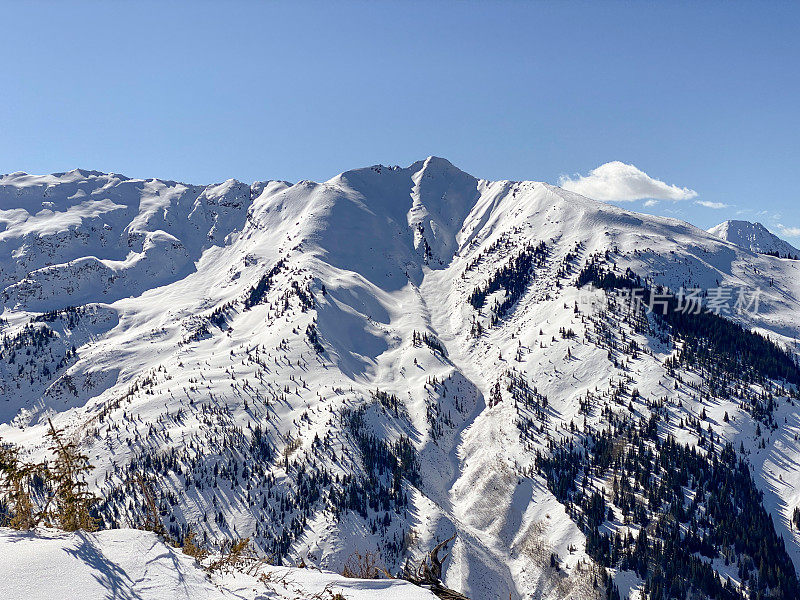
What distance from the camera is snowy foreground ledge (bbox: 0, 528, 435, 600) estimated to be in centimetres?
702

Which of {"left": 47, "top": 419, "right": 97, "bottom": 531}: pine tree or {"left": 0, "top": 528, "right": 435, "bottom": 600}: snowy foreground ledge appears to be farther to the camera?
{"left": 47, "top": 419, "right": 97, "bottom": 531}: pine tree

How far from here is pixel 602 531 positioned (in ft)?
463

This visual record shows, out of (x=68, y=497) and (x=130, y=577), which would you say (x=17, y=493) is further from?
(x=130, y=577)

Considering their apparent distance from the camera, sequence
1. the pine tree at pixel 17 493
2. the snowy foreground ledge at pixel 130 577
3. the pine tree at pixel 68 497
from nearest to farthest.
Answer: the snowy foreground ledge at pixel 130 577
the pine tree at pixel 17 493
the pine tree at pixel 68 497

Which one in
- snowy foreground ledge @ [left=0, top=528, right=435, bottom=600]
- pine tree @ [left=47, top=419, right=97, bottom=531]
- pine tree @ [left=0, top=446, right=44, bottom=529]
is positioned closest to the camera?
snowy foreground ledge @ [left=0, top=528, right=435, bottom=600]

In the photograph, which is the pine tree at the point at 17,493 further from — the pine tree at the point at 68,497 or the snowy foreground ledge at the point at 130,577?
the snowy foreground ledge at the point at 130,577

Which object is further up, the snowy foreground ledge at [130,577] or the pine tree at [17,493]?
the snowy foreground ledge at [130,577]

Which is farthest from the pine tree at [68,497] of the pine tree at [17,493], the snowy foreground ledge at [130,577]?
the snowy foreground ledge at [130,577]

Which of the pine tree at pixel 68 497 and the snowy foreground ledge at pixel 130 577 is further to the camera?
the pine tree at pixel 68 497

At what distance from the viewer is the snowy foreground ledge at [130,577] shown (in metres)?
7.02

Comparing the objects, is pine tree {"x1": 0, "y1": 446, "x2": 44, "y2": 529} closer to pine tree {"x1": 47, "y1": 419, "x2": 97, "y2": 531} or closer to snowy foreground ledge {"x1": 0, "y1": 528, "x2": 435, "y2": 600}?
pine tree {"x1": 47, "y1": 419, "x2": 97, "y2": 531}

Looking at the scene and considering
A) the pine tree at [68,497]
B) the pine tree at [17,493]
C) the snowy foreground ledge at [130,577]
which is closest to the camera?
the snowy foreground ledge at [130,577]

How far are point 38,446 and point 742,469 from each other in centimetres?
26823

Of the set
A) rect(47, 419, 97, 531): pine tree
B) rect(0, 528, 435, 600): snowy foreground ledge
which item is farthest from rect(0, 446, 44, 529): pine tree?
rect(0, 528, 435, 600): snowy foreground ledge
